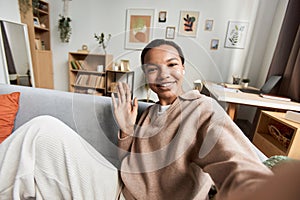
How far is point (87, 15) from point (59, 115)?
7.44 feet

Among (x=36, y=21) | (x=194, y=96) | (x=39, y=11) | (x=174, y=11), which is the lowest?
(x=194, y=96)

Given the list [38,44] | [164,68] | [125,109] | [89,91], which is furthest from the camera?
[38,44]

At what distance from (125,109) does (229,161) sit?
423 millimetres

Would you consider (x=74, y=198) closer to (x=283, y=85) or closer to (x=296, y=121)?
(x=296, y=121)

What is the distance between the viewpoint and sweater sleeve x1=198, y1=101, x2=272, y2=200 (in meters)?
0.22

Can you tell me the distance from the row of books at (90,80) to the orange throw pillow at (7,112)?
49cm

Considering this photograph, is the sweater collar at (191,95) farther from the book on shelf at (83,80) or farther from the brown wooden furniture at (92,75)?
the book on shelf at (83,80)

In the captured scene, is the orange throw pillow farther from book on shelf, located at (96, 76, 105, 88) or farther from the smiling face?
the smiling face

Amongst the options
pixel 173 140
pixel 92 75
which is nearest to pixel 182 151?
pixel 173 140

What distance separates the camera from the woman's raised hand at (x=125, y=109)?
1.95 ft

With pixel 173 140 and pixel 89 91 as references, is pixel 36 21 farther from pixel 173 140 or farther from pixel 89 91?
pixel 173 140

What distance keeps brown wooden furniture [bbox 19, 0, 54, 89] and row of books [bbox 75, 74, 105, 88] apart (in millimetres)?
2438

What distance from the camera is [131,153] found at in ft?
1.84

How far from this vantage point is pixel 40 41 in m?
2.63
